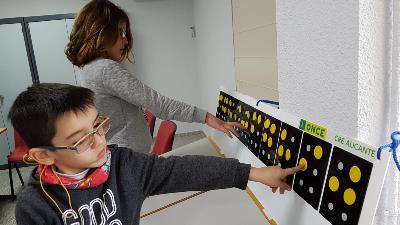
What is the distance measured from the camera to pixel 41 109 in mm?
787

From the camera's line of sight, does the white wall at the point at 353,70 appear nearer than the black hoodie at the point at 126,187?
Yes

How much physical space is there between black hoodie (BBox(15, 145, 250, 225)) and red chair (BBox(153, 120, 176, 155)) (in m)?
0.78

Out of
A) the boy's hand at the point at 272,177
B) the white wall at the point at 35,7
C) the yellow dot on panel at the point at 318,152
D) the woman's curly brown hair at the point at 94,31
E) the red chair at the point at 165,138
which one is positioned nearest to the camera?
the yellow dot on panel at the point at 318,152

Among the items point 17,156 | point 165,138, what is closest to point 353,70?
point 165,138

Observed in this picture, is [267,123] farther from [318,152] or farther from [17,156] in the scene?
[17,156]

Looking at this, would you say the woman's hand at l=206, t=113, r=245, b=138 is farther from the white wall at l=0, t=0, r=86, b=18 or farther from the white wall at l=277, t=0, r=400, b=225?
the white wall at l=0, t=0, r=86, b=18

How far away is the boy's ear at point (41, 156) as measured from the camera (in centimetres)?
82

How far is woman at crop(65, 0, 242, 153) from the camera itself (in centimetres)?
129

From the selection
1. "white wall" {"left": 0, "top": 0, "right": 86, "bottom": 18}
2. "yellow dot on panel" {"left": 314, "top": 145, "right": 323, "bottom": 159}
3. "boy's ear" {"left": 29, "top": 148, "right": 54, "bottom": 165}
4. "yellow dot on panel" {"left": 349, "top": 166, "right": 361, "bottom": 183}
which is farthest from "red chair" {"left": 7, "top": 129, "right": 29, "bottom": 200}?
"yellow dot on panel" {"left": 349, "top": 166, "right": 361, "bottom": 183}

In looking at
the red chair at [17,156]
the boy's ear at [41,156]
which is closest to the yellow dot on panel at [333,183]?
the boy's ear at [41,156]

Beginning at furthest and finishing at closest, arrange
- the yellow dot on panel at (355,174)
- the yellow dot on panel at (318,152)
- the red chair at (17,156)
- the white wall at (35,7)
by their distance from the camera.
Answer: the white wall at (35,7)
the red chair at (17,156)
the yellow dot on panel at (318,152)
the yellow dot on panel at (355,174)

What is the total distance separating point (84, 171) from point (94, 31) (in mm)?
660

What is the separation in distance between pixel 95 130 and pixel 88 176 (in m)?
0.13

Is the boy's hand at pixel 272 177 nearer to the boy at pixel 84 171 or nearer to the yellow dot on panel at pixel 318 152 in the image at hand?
the boy at pixel 84 171
